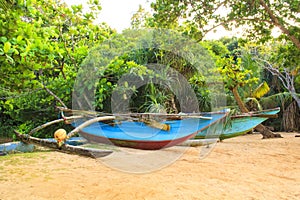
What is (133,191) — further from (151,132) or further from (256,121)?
(256,121)

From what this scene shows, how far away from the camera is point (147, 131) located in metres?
2.62

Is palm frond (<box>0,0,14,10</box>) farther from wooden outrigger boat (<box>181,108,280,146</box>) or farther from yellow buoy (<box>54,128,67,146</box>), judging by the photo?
wooden outrigger boat (<box>181,108,280,146</box>)

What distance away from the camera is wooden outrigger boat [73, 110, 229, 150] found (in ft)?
7.99

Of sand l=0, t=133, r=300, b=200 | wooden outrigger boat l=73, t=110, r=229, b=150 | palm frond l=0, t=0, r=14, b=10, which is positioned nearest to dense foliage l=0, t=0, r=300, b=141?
palm frond l=0, t=0, r=14, b=10

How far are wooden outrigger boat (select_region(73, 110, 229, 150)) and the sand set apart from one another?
0.29m

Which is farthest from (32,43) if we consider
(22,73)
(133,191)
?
(133,191)

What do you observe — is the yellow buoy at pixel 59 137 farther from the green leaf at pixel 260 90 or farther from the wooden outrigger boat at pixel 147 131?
the green leaf at pixel 260 90

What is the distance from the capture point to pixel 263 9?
3.96 meters

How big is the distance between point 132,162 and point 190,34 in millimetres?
2261

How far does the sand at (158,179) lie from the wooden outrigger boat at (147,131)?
29 centimetres

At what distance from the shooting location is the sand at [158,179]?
1779 mm

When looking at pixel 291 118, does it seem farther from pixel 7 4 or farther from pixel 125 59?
pixel 7 4

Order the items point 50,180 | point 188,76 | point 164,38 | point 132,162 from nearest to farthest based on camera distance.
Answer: point 50,180 → point 132,162 → point 164,38 → point 188,76

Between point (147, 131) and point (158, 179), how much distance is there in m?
0.57
